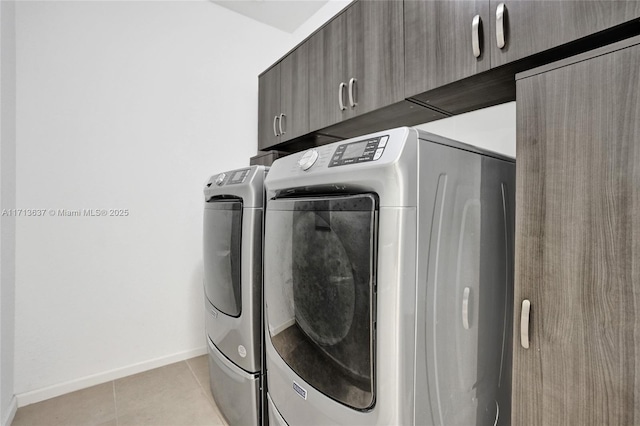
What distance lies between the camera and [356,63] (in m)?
1.65

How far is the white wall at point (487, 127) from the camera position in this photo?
1552mm

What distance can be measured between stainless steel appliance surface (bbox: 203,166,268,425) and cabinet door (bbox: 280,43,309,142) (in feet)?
2.11

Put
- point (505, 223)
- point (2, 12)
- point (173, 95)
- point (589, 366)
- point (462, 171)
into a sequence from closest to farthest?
point (589, 366), point (462, 171), point (505, 223), point (2, 12), point (173, 95)

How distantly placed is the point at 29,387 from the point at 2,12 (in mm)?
2156

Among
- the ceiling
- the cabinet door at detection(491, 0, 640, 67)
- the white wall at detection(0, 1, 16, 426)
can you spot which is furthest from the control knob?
the ceiling

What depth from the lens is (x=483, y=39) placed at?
1.12 metres

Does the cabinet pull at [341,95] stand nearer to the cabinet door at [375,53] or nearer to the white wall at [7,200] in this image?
the cabinet door at [375,53]

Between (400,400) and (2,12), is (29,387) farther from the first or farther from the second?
(400,400)

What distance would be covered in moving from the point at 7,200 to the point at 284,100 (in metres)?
1.73

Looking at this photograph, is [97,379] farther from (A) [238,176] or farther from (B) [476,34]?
(B) [476,34]

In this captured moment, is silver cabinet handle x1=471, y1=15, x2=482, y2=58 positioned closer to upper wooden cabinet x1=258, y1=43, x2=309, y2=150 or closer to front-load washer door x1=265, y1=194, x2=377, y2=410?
front-load washer door x1=265, y1=194, x2=377, y2=410

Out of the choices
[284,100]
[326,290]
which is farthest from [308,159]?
[284,100]

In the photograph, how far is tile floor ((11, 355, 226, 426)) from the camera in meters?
1.81

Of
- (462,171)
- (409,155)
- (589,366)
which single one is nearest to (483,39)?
(462,171)
